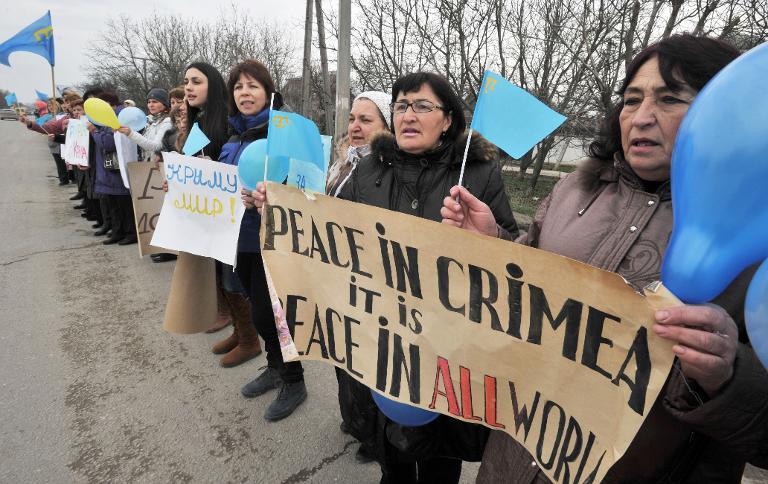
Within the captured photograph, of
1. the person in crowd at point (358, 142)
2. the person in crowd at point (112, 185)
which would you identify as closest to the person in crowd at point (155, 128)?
Result: the person in crowd at point (112, 185)

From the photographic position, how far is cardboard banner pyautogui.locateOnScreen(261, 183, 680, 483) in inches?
34.6

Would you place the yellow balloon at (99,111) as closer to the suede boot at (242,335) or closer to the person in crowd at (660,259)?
the suede boot at (242,335)

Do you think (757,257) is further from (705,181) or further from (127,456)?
(127,456)

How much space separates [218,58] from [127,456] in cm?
2773

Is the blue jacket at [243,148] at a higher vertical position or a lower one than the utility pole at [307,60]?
lower

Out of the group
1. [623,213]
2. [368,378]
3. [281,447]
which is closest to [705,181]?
[623,213]

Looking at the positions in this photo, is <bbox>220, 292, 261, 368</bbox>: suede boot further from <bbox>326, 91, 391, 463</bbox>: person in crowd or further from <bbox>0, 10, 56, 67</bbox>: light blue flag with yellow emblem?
<bbox>0, 10, 56, 67</bbox>: light blue flag with yellow emblem

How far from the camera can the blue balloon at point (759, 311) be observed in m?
0.67

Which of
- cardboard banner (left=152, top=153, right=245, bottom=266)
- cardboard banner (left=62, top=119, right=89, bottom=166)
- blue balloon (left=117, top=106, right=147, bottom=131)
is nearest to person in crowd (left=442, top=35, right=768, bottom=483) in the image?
cardboard banner (left=152, top=153, right=245, bottom=266)

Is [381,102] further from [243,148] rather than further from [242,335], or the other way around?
[242,335]

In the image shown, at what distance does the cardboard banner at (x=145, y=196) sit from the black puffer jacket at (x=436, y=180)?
2449 mm

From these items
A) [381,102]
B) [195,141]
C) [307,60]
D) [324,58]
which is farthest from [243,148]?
[307,60]

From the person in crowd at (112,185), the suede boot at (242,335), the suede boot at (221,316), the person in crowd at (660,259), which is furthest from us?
the person in crowd at (112,185)

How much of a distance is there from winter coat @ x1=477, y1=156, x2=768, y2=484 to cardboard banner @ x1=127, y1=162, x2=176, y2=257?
315cm
